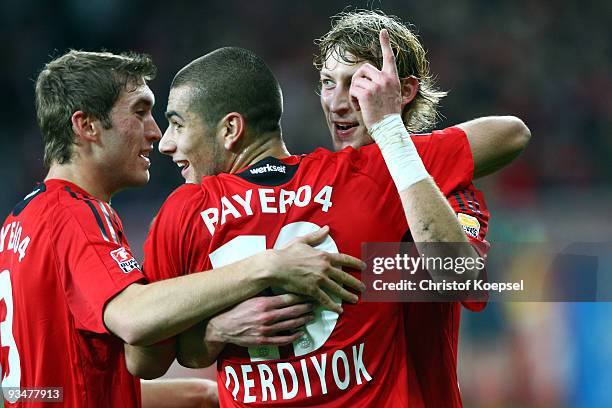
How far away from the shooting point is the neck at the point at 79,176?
3.78m

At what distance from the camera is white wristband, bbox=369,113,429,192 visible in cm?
312

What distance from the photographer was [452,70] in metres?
13.9

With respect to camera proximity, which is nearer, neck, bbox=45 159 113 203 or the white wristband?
the white wristband

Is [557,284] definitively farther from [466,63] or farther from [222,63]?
[466,63]

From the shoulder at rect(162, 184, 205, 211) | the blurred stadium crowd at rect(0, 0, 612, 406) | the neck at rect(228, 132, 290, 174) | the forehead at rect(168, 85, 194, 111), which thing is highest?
the blurred stadium crowd at rect(0, 0, 612, 406)

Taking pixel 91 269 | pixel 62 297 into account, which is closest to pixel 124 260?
pixel 91 269

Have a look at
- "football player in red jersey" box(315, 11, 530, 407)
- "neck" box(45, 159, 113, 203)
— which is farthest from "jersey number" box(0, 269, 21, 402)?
"football player in red jersey" box(315, 11, 530, 407)

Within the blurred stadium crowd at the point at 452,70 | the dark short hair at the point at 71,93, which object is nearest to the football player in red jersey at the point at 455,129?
the dark short hair at the point at 71,93

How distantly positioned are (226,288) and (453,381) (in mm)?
1088

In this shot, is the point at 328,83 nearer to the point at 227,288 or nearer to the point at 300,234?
the point at 300,234

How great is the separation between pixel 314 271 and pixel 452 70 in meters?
11.3

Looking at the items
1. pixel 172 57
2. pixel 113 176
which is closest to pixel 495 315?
pixel 113 176

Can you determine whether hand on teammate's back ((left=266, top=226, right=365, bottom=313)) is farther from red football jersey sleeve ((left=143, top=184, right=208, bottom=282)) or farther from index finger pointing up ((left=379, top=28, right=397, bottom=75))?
index finger pointing up ((left=379, top=28, right=397, bottom=75))

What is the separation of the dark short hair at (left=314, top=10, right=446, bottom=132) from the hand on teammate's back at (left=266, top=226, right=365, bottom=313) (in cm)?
120
